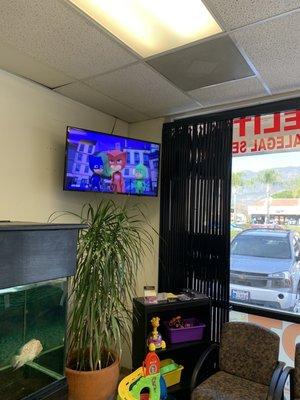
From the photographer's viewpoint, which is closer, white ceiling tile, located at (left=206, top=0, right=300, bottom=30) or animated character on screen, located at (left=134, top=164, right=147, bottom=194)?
white ceiling tile, located at (left=206, top=0, right=300, bottom=30)

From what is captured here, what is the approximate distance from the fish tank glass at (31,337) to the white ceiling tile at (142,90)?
1.58 meters

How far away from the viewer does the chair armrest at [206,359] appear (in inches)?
86.9

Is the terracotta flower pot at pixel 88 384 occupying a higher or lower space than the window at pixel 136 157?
lower

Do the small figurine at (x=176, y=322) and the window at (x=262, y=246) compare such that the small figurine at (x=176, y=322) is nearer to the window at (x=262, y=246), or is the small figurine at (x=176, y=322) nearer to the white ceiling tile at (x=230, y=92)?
the window at (x=262, y=246)

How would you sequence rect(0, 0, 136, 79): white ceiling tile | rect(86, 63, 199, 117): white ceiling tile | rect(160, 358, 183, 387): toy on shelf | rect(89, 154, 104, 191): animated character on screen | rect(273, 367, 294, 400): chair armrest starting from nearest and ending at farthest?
1. rect(0, 0, 136, 79): white ceiling tile
2. rect(273, 367, 294, 400): chair armrest
3. rect(86, 63, 199, 117): white ceiling tile
4. rect(160, 358, 183, 387): toy on shelf
5. rect(89, 154, 104, 191): animated character on screen

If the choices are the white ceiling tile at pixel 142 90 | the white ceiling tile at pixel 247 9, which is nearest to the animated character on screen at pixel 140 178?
the white ceiling tile at pixel 142 90

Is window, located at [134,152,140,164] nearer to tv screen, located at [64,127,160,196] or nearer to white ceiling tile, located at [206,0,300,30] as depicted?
tv screen, located at [64,127,160,196]

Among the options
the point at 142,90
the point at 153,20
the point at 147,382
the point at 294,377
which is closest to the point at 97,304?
the point at 147,382

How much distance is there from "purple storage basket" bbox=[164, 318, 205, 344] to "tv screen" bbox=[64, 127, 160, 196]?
4.25 feet

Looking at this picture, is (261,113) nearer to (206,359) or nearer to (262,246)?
(262,246)

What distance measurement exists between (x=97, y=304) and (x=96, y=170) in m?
1.15

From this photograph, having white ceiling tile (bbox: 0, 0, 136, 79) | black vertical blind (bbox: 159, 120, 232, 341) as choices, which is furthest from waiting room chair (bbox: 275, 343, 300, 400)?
white ceiling tile (bbox: 0, 0, 136, 79)

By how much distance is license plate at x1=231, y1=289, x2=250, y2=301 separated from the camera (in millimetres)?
2906

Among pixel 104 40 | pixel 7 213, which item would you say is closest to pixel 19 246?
pixel 7 213
